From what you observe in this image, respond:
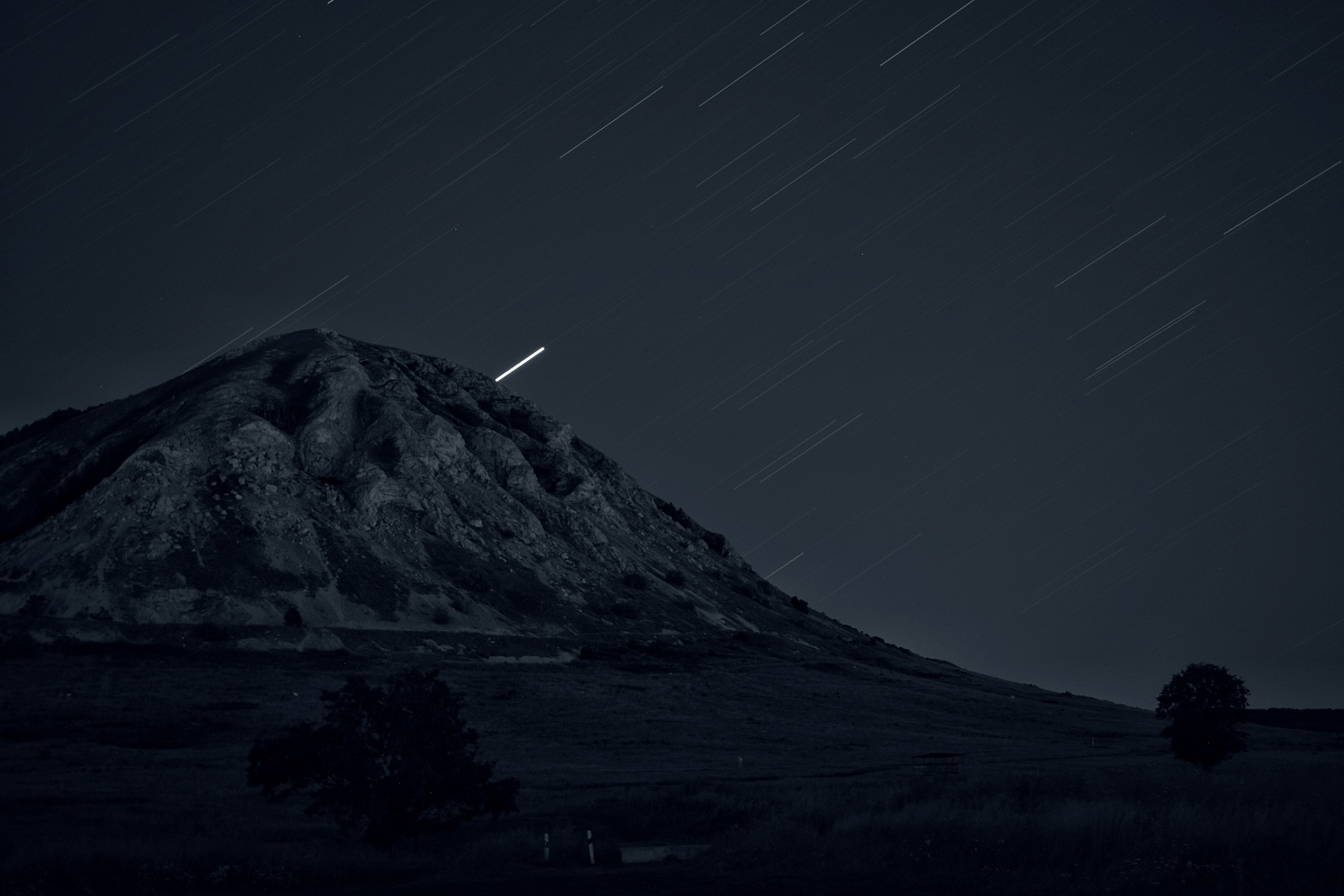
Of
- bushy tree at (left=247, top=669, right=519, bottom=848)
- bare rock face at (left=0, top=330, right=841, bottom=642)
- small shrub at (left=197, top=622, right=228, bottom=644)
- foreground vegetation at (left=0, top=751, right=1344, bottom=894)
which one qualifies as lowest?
foreground vegetation at (left=0, top=751, right=1344, bottom=894)

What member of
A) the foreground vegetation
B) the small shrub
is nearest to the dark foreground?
the foreground vegetation

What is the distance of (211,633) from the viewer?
9044 cm

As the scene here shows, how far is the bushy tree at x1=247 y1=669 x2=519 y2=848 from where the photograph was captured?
27.0 m

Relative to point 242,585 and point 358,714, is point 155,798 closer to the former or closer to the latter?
point 358,714

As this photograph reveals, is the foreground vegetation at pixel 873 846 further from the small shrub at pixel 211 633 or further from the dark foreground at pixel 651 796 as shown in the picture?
the small shrub at pixel 211 633

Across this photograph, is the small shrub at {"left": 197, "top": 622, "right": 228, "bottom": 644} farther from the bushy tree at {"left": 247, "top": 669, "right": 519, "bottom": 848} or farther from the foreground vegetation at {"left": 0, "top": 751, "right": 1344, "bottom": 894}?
the bushy tree at {"left": 247, "top": 669, "right": 519, "bottom": 848}

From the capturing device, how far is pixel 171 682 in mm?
72125

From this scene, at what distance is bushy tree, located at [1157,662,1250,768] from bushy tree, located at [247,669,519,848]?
1504 inches

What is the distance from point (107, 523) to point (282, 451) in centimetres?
2389

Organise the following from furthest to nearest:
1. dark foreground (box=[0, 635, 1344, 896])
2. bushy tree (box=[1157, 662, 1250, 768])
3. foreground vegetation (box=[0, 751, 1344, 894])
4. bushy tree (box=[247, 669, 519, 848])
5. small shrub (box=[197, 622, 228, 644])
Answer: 1. small shrub (box=[197, 622, 228, 644])
2. bushy tree (box=[1157, 662, 1250, 768])
3. bushy tree (box=[247, 669, 519, 848])
4. dark foreground (box=[0, 635, 1344, 896])
5. foreground vegetation (box=[0, 751, 1344, 894])

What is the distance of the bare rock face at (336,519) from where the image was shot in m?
103

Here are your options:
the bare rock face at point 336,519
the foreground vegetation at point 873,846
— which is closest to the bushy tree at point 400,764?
the foreground vegetation at point 873,846

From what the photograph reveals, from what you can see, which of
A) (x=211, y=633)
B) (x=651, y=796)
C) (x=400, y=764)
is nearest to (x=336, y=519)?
(x=211, y=633)

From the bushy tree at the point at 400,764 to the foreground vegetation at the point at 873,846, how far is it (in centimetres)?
99
